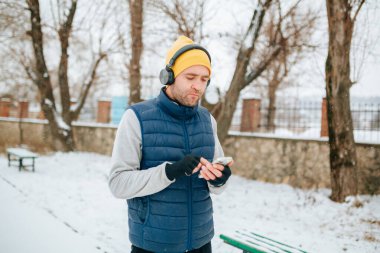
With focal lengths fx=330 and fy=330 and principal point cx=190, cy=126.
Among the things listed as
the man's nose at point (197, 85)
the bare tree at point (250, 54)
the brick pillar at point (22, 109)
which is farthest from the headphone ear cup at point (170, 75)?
the brick pillar at point (22, 109)

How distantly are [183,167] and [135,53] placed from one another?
33.2 ft

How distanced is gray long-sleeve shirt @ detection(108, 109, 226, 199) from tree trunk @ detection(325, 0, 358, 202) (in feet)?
19.6

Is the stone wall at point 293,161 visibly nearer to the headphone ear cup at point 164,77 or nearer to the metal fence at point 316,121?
the metal fence at point 316,121

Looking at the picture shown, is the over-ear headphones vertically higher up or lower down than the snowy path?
higher up

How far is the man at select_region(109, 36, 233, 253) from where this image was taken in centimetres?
177

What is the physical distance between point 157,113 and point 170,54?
16.2 inches

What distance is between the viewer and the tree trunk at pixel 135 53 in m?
10.9

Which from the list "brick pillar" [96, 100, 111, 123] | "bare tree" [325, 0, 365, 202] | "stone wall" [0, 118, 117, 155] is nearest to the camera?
"bare tree" [325, 0, 365, 202]

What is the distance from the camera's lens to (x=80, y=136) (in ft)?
53.6

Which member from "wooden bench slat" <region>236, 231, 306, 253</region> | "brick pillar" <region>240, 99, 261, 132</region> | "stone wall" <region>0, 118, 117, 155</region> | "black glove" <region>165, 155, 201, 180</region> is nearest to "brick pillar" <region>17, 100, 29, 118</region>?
"stone wall" <region>0, 118, 117, 155</region>

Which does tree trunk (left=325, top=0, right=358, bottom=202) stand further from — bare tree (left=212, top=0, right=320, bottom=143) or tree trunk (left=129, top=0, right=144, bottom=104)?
tree trunk (left=129, top=0, right=144, bottom=104)

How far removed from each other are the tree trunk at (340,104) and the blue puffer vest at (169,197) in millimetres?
5653

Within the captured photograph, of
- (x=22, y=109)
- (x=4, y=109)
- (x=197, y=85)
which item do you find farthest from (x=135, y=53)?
(x=4, y=109)

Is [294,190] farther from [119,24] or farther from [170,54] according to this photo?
[119,24]
